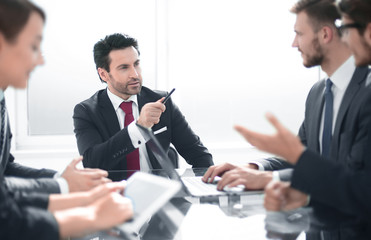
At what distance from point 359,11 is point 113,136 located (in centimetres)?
145

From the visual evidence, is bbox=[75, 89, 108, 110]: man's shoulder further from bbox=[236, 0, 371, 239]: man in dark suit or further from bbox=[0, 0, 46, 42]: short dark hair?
bbox=[236, 0, 371, 239]: man in dark suit

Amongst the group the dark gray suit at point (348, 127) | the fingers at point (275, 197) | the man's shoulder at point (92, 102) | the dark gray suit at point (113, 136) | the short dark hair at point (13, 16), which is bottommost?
the dark gray suit at point (113, 136)

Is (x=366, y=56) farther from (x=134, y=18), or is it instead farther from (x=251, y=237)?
(x=134, y=18)

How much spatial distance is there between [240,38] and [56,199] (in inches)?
116

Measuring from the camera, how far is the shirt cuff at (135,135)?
2.22 m

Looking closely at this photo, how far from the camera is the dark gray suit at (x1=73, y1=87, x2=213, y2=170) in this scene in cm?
224

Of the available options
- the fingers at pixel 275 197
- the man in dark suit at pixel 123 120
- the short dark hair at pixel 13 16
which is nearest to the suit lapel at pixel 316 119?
the fingers at pixel 275 197

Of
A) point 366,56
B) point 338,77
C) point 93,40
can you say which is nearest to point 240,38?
point 93,40

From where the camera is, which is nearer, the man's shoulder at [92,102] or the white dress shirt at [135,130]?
the white dress shirt at [135,130]

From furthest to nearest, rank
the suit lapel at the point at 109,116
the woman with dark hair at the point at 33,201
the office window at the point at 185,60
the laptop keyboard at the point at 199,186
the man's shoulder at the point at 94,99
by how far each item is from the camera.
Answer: the office window at the point at 185,60
the man's shoulder at the point at 94,99
the suit lapel at the point at 109,116
the laptop keyboard at the point at 199,186
the woman with dark hair at the point at 33,201

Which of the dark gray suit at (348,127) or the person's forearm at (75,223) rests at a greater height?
the dark gray suit at (348,127)

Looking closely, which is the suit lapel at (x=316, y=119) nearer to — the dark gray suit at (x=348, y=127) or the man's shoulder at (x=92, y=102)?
the dark gray suit at (x=348, y=127)

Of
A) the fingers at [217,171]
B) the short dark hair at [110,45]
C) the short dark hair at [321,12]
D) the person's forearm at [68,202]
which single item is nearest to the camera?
the person's forearm at [68,202]

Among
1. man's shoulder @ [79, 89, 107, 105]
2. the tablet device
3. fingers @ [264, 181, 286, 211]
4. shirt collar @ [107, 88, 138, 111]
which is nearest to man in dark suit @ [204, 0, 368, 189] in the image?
fingers @ [264, 181, 286, 211]
